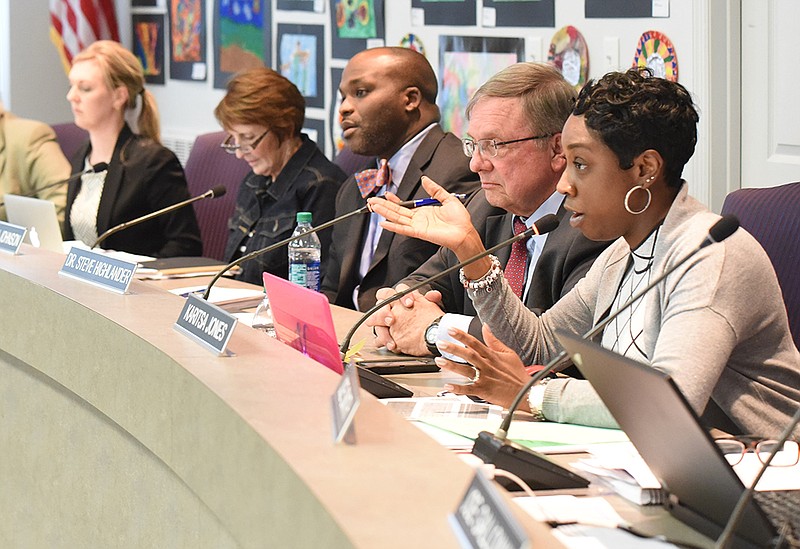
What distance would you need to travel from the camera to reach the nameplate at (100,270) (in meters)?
2.30

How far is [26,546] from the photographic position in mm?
2369

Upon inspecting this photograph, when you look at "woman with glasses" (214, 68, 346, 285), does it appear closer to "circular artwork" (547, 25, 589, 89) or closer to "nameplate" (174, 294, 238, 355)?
"circular artwork" (547, 25, 589, 89)

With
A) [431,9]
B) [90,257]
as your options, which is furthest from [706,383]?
[431,9]

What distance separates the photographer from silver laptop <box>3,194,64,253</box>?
3393 millimetres

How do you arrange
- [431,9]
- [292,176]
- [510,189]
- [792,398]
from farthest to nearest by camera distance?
[431,9]
[292,176]
[510,189]
[792,398]

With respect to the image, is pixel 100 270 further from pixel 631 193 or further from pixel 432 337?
pixel 631 193

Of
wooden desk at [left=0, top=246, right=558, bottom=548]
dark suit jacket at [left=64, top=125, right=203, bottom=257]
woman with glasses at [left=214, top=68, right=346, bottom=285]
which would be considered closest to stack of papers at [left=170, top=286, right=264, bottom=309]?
wooden desk at [left=0, top=246, right=558, bottom=548]

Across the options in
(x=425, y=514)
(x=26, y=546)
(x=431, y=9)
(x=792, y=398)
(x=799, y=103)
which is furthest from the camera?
(x=431, y=9)

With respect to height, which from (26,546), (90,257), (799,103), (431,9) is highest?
(431,9)

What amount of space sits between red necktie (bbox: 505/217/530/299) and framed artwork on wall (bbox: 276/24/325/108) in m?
2.69

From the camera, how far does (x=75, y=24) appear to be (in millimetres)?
6629

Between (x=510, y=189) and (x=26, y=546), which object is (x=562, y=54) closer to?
(x=510, y=189)

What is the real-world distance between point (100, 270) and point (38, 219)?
119cm

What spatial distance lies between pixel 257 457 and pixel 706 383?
0.75 meters
